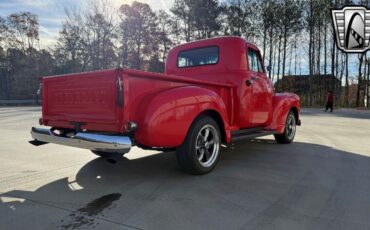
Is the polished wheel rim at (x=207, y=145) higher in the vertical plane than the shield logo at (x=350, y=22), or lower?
lower

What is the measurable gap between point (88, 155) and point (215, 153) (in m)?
2.68

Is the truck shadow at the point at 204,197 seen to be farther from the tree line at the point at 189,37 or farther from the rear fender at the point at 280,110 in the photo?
the tree line at the point at 189,37

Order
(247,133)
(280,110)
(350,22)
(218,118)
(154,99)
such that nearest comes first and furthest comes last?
(154,99), (218,118), (247,133), (280,110), (350,22)

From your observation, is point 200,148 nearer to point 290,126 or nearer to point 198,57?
point 198,57

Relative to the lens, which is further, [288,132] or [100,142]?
[288,132]

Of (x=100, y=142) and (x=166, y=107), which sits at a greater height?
(x=166, y=107)

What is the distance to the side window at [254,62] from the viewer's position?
6203 mm

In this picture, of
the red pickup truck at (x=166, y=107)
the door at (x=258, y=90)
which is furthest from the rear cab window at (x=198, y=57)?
the door at (x=258, y=90)

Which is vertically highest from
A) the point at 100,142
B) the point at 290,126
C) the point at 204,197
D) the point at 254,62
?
the point at 254,62

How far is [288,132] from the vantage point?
303 inches

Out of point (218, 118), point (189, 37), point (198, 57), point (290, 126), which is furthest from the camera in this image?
point (189, 37)

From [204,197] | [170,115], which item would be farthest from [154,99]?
[204,197]

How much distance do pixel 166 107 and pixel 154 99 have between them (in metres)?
0.18

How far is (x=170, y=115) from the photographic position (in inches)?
159
